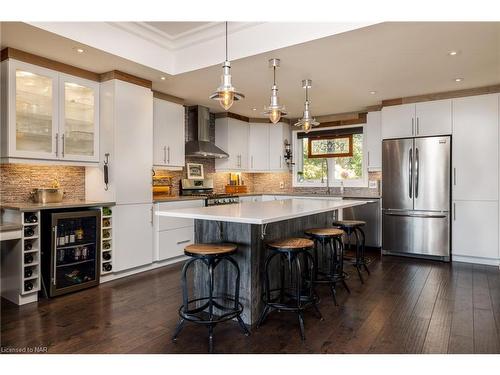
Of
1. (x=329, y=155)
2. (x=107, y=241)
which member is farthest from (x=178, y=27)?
(x=329, y=155)

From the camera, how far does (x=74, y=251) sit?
11.5 ft

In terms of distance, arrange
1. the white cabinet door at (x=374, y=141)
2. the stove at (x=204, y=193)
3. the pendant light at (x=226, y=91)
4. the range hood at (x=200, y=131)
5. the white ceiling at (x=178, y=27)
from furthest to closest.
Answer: the white cabinet door at (x=374, y=141) → the range hood at (x=200, y=131) → the stove at (x=204, y=193) → the white ceiling at (x=178, y=27) → the pendant light at (x=226, y=91)

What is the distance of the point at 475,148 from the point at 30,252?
5.44 meters

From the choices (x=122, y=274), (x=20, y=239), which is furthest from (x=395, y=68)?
(x=20, y=239)

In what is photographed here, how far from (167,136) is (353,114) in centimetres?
348

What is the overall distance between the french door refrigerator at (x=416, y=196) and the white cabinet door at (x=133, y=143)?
11.4ft

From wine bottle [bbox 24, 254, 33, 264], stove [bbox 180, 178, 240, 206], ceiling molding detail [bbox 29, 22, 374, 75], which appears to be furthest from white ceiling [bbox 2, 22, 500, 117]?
wine bottle [bbox 24, 254, 33, 264]

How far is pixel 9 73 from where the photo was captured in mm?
3182

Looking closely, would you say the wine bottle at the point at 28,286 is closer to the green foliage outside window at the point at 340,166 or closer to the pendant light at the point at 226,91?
the pendant light at the point at 226,91

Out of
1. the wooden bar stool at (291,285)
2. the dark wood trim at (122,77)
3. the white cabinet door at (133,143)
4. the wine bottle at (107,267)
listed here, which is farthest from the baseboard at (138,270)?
the dark wood trim at (122,77)

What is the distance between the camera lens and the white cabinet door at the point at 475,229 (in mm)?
4486

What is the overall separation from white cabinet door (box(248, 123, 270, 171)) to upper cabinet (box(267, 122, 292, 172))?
10 centimetres
